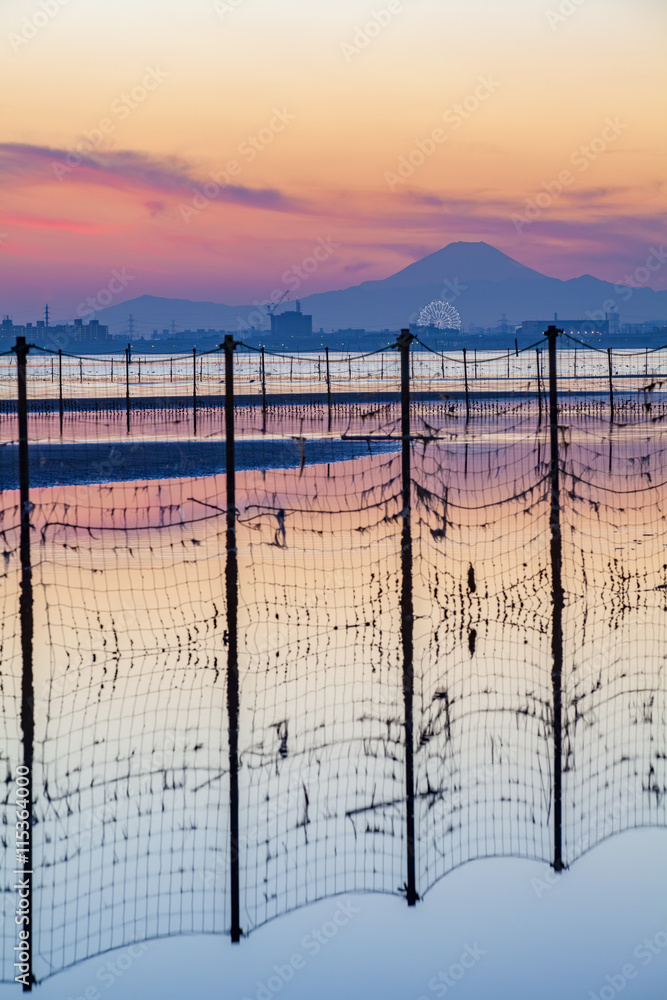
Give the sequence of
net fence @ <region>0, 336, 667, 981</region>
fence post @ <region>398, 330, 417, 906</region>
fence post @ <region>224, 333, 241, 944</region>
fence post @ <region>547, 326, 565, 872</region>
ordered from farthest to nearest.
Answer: fence post @ <region>547, 326, 565, 872</region>
fence post @ <region>398, 330, 417, 906</region>
net fence @ <region>0, 336, 667, 981</region>
fence post @ <region>224, 333, 241, 944</region>

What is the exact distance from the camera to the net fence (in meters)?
5.69

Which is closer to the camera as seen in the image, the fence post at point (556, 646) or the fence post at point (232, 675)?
the fence post at point (232, 675)

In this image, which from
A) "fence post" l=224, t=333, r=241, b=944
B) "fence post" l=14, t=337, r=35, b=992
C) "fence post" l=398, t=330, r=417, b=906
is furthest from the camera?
"fence post" l=398, t=330, r=417, b=906

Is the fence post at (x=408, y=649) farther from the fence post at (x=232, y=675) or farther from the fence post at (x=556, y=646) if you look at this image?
the fence post at (x=232, y=675)

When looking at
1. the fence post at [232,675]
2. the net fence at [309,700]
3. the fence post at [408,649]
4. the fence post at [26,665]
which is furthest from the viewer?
the fence post at [408,649]

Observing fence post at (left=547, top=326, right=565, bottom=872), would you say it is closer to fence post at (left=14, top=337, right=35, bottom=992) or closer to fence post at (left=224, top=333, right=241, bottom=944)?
fence post at (left=224, top=333, right=241, bottom=944)

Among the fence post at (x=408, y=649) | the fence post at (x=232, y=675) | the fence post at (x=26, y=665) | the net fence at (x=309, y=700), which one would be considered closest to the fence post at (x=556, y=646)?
the net fence at (x=309, y=700)

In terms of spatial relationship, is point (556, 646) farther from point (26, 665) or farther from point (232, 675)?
point (26, 665)

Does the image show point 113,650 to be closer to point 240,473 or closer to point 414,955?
point 414,955

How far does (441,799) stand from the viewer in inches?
247

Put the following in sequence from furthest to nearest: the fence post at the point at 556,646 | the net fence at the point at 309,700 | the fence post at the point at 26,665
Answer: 1. the fence post at the point at 556,646
2. the net fence at the point at 309,700
3. the fence post at the point at 26,665

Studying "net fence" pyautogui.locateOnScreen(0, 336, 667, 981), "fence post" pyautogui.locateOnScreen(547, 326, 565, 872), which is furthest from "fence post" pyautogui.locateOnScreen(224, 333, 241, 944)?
"fence post" pyautogui.locateOnScreen(547, 326, 565, 872)

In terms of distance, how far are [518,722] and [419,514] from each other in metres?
8.95

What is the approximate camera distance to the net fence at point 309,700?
18.7 ft
